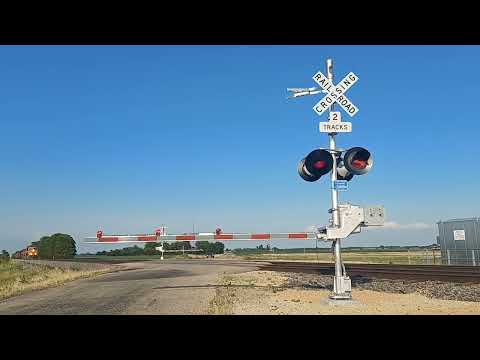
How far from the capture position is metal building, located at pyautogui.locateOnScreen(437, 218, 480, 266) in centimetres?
3012

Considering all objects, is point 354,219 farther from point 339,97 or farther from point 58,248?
point 58,248

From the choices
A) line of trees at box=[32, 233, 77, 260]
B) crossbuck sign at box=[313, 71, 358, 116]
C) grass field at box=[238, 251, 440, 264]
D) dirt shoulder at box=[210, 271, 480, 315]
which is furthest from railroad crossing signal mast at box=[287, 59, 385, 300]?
line of trees at box=[32, 233, 77, 260]

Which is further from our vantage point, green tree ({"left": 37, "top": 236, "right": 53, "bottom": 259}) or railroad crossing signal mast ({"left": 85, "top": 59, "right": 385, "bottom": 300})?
green tree ({"left": 37, "top": 236, "right": 53, "bottom": 259})

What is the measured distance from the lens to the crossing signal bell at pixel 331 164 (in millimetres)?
11773

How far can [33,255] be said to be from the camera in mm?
79812

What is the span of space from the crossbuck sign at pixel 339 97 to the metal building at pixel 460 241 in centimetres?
2204

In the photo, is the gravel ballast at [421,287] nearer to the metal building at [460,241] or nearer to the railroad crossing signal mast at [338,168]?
the railroad crossing signal mast at [338,168]

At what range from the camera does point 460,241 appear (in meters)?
31.5

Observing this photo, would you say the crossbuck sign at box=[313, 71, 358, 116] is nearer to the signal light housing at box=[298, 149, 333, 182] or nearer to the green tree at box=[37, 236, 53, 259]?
the signal light housing at box=[298, 149, 333, 182]

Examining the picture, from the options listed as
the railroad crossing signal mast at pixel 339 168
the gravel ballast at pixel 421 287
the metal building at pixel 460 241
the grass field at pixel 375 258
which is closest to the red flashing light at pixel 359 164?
the railroad crossing signal mast at pixel 339 168

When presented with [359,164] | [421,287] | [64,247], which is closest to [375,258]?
[421,287]

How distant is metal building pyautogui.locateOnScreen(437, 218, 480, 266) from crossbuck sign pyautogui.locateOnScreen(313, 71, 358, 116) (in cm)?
2204
